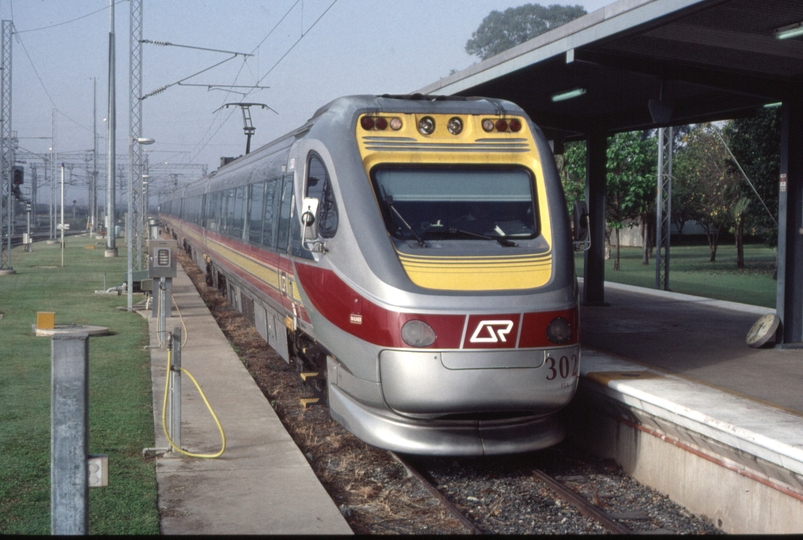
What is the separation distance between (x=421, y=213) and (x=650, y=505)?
2.88 meters

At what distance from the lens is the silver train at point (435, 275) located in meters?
6.38

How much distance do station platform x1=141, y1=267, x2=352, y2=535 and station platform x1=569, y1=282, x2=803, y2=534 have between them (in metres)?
2.67

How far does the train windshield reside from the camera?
719 centimetres

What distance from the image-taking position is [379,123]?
7.43 m

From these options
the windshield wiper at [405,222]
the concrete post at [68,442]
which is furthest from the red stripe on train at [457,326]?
the concrete post at [68,442]

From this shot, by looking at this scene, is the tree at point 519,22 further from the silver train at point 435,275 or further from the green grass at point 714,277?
the silver train at point 435,275

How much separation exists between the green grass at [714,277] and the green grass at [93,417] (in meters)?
12.7

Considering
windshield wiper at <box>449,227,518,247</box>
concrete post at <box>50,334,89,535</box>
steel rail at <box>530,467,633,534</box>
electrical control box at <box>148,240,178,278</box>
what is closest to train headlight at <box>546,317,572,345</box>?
windshield wiper at <box>449,227,518,247</box>

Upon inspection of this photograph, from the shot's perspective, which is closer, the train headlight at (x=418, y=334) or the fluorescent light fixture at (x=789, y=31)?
the train headlight at (x=418, y=334)

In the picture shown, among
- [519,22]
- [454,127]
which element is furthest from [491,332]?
[519,22]

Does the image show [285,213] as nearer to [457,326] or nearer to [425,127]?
[425,127]

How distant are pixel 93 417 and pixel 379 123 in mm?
3911

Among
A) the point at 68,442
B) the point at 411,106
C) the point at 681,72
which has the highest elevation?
the point at 681,72

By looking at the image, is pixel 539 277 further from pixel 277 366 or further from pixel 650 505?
pixel 277 366
